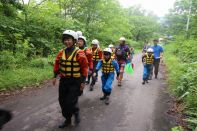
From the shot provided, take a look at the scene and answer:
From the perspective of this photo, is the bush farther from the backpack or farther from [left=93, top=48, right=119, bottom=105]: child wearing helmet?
[left=93, top=48, right=119, bottom=105]: child wearing helmet

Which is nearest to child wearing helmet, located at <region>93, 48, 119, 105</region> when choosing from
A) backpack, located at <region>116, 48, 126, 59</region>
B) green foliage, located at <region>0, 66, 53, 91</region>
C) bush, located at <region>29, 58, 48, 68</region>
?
backpack, located at <region>116, 48, 126, 59</region>

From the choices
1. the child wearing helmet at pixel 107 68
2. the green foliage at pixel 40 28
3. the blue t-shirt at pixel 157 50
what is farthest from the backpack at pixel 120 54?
the green foliage at pixel 40 28

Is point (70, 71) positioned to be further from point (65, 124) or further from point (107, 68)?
point (107, 68)

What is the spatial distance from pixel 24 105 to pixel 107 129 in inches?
115

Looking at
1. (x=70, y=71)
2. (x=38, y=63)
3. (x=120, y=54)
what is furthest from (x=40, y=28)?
(x=70, y=71)

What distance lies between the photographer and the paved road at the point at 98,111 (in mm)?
6027

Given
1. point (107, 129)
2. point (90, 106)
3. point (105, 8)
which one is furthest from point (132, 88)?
point (105, 8)

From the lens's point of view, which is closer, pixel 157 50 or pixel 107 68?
pixel 107 68

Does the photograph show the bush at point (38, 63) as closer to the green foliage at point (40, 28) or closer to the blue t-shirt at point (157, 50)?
the green foliage at point (40, 28)

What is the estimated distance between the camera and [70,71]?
5629 millimetres

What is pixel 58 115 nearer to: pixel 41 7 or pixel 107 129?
pixel 107 129

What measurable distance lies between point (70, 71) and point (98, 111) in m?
2.04

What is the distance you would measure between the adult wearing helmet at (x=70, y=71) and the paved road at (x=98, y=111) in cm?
65

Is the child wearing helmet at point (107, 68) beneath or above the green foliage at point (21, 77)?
above
